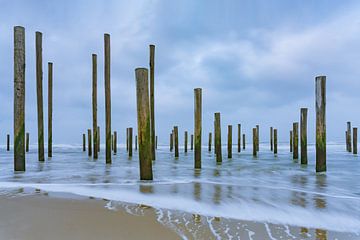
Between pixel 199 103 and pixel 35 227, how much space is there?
20.1 ft

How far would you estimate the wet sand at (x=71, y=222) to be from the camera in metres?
2.44

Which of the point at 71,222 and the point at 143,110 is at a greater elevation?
the point at 143,110

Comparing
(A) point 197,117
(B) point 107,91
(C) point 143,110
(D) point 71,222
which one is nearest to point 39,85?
(B) point 107,91

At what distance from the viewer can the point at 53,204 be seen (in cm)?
347

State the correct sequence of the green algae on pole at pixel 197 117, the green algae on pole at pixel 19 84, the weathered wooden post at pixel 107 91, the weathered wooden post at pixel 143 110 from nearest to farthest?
the weathered wooden post at pixel 143 110, the green algae on pole at pixel 19 84, the green algae on pole at pixel 197 117, the weathered wooden post at pixel 107 91

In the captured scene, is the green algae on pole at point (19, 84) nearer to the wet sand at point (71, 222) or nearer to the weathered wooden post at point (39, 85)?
the weathered wooden post at point (39, 85)

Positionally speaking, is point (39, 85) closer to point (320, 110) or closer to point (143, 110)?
point (143, 110)

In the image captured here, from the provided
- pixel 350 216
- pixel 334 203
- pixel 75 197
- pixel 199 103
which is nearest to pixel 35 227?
pixel 75 197

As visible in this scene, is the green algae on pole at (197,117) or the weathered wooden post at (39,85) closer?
the green algae on pole at (197,117)

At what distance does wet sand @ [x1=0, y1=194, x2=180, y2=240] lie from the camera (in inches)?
96.1

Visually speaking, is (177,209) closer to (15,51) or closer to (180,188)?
(180,188)

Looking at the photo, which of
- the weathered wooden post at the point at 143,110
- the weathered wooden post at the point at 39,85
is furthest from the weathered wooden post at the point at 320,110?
the weathered wooden post at the point at 39,85

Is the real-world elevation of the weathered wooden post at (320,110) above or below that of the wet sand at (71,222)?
above

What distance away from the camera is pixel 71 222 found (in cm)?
278
